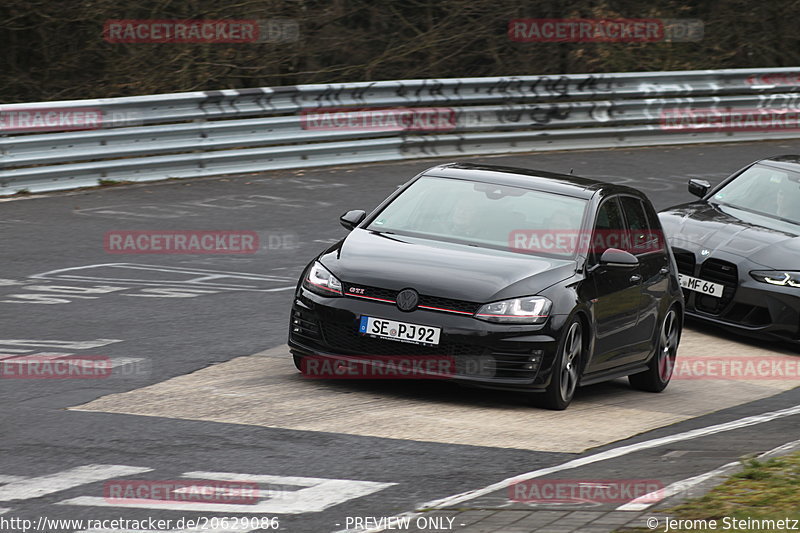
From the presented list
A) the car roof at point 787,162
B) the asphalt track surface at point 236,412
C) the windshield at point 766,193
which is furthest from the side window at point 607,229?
the car roof at point 787,162

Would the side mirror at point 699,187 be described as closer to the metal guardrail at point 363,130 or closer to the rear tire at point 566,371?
the rear tire at point 566,371

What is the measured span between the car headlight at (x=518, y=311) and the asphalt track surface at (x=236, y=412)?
61cm

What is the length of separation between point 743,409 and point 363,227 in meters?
3.06

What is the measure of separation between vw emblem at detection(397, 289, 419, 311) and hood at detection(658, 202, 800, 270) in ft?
16.5

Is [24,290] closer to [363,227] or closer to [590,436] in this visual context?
[363,227]

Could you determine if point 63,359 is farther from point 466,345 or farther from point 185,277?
point 185,277

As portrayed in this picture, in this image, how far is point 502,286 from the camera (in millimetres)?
8922

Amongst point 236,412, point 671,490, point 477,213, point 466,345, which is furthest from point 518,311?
point 671,490

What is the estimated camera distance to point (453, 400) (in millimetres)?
9148

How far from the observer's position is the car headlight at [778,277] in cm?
1267

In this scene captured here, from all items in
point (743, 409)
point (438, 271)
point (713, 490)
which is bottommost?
point (743, 409)

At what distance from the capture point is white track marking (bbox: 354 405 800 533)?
6.40 meters

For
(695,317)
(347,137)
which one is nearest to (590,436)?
(695,317)

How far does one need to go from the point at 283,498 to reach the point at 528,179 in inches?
182
